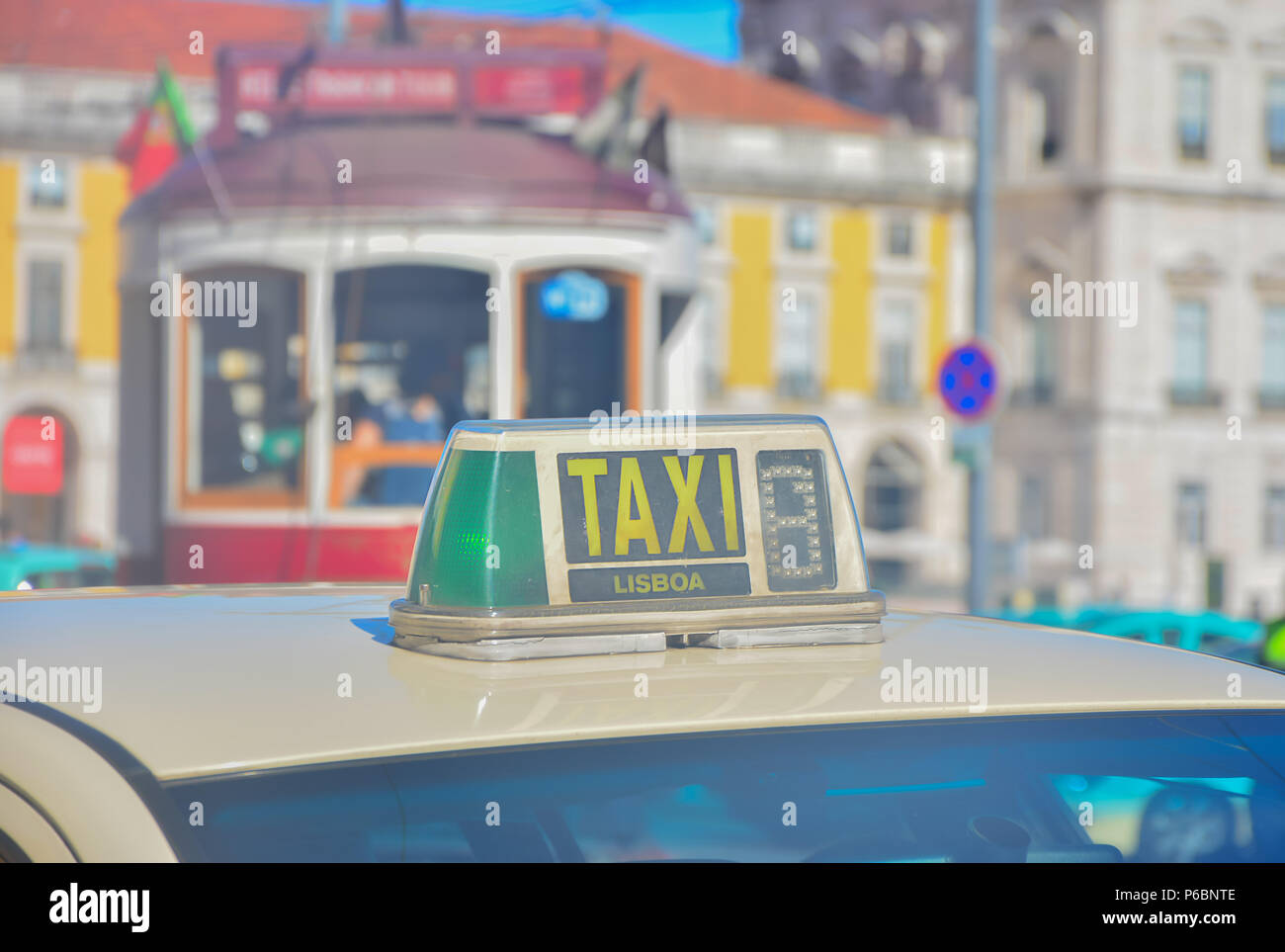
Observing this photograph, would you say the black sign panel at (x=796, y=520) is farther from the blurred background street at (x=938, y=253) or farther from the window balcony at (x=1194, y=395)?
the window balcony at (x=1194, y=395)

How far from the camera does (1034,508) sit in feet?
137

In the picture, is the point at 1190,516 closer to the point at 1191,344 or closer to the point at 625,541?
the point at 1191,344

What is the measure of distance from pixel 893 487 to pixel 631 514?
139 ft

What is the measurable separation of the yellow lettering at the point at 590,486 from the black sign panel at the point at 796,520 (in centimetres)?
19

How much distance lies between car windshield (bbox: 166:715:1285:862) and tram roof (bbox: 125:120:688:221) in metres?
6.64

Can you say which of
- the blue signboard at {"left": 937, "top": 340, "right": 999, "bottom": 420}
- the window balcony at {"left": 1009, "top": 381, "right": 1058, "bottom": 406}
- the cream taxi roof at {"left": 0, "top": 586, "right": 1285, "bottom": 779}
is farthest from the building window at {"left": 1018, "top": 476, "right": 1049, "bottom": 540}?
the cream taxi roof at {"left": 0, "top": 586, "right": 1285, "bottom": 779}

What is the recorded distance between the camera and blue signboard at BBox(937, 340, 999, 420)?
39.9 ft

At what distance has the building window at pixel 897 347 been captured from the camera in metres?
43.8

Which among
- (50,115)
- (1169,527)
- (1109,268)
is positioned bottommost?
(1169,527)

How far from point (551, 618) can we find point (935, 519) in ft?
139

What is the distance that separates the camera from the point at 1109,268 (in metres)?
41.7
